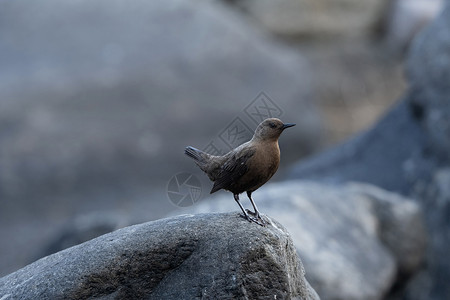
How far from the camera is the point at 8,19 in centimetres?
1460

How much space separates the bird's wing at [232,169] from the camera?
15.2 feet

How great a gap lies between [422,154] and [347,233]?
272 centimetres

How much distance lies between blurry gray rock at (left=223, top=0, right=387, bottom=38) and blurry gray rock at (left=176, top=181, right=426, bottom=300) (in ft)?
37.7

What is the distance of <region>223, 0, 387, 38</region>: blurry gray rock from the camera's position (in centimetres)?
1925

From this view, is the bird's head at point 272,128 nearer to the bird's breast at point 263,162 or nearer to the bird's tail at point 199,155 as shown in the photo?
the bird's breast at point 263,162

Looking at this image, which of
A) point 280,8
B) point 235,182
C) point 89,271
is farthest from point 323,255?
point 280,8

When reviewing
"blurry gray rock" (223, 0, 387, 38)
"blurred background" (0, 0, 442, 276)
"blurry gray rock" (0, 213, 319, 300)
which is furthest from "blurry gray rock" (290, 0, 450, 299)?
"blurry gray rock" (223, 0, 387, 38)

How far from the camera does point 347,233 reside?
24.9 feet

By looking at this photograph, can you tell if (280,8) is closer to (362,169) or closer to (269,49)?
(269,49)

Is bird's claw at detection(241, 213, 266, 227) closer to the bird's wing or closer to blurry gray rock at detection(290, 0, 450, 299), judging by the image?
the bird's wing

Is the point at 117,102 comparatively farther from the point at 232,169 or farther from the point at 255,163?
the point at 255,163

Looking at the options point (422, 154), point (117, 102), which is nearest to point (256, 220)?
point (422, 154)

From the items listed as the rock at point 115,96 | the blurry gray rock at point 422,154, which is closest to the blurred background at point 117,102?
the rock at point 115,96

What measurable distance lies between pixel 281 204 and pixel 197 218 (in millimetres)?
2947
